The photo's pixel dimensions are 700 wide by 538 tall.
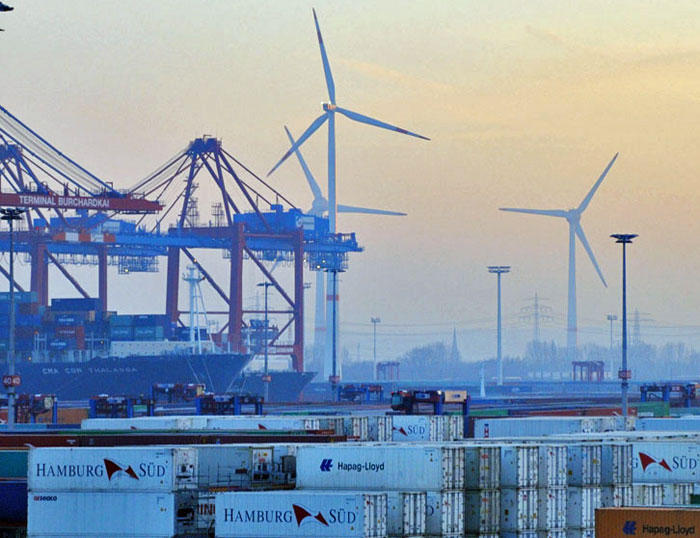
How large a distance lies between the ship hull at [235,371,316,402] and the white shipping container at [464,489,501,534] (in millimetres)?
140725

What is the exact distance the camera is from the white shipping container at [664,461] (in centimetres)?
3884

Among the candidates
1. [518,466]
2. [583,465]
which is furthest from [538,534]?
[583,465]

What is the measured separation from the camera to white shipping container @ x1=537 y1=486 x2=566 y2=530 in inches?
1427

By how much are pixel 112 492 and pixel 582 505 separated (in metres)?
11.2

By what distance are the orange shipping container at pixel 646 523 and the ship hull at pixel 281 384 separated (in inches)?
5915

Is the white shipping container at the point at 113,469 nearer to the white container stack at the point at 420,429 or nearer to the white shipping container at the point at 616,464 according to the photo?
the white shipping container at the point at 616,464

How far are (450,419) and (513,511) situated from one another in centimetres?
2447

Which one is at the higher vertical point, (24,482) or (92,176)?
(92,176)

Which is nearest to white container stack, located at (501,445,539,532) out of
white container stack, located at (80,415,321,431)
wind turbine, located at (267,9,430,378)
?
white container stack, located at (80,415,321,431)

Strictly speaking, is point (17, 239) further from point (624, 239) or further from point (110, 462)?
point (110, 462)

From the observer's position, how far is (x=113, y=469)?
115ft

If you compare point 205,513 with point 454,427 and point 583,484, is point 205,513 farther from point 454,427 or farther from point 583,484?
point 454,427

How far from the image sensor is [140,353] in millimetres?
154125

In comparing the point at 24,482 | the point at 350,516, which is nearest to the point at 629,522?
the point at 350,516
